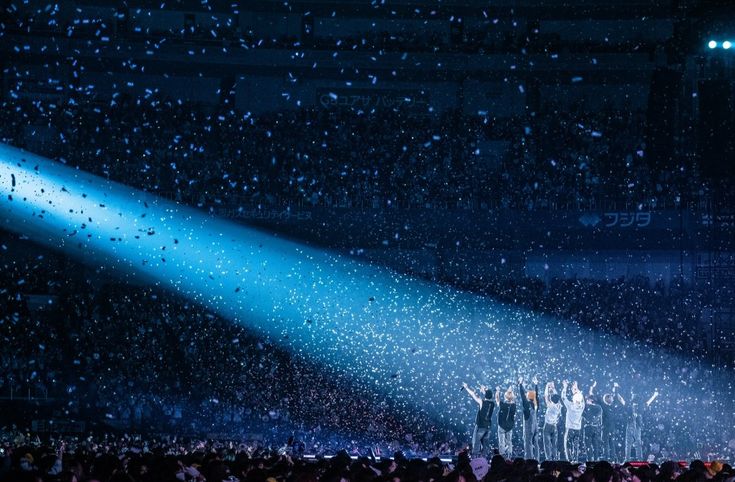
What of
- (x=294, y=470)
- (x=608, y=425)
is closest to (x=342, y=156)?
(x=608, y=425)

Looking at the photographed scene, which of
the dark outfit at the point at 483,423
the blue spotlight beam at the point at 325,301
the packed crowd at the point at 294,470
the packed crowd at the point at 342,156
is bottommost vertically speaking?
the packed crowd at the point at 294,470

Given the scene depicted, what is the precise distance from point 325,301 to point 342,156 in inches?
154

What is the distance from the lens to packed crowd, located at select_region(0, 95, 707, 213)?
24.3 metres

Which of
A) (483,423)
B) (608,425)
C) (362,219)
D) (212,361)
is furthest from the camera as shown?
(362,219)

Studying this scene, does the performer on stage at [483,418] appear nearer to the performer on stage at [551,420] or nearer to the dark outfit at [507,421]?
the dark outfit at [507,421]

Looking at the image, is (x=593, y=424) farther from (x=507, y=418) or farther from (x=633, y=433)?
(x=507, y=418)

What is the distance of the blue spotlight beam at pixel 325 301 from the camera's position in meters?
22.2

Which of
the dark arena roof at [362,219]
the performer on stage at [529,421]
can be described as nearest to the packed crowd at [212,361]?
Answer: the dark arena roof at [362,219]

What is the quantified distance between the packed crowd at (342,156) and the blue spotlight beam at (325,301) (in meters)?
0.83

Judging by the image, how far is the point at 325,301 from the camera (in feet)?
82.6

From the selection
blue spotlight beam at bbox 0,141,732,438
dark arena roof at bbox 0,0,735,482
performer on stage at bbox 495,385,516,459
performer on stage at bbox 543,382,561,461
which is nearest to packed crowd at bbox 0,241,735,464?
dark arena roof at bbox 0,0,735,482

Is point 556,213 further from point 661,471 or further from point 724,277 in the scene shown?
point 661,471

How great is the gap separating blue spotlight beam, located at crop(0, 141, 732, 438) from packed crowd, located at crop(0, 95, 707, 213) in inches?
32.7

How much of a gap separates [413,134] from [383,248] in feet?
10.9
